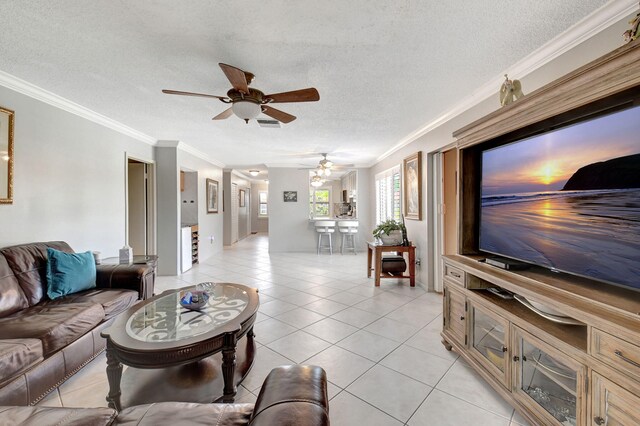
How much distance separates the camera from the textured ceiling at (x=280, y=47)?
1.55 metres

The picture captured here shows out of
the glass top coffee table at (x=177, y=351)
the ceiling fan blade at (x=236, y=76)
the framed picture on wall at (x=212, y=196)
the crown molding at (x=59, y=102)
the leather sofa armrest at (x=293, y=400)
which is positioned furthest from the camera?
the framed picture on wall at (x=212, y=196)

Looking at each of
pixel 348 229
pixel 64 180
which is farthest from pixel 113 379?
pixel 348 229

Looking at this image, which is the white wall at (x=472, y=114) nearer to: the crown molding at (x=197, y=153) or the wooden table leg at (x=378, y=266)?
the wooden table leg at (x=378, y=266)

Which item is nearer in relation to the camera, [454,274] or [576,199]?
[576,199]

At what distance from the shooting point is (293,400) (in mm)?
805

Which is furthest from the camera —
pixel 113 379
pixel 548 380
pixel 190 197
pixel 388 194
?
pixel 190 197

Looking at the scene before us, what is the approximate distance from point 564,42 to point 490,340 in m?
2.14

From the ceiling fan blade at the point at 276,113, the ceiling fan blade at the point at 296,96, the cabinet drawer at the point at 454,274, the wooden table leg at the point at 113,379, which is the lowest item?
the wooden table leg at the point at 113,379

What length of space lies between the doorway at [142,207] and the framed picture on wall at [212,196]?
1.77 m

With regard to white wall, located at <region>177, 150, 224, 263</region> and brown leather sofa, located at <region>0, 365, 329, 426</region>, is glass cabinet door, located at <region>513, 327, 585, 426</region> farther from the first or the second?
white wall, located at <region>177, 150, 224, 263</region>

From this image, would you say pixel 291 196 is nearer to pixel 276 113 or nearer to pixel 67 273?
pixel 276 113

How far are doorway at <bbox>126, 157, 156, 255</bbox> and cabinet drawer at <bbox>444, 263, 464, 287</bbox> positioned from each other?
472 centimetres

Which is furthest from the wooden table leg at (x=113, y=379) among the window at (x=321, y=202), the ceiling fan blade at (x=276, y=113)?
the window at (x=321, y=202)

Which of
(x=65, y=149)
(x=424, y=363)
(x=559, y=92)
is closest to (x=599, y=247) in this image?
(x=559, y=92)
